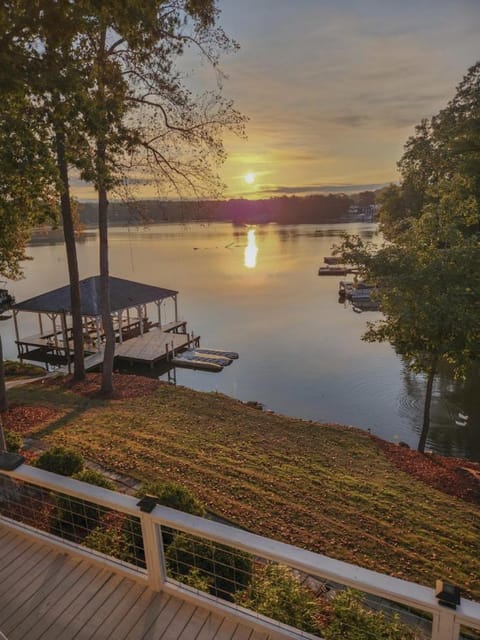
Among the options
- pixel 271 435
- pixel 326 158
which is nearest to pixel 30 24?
pixel 271 435

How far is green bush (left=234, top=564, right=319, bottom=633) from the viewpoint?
3244mm

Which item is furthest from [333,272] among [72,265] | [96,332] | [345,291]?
[72,265]

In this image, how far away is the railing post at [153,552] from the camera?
3.05 m

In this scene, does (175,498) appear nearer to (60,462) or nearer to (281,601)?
(281,601)

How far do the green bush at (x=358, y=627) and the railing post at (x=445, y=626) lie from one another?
3.44ft

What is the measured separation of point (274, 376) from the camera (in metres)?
19.1

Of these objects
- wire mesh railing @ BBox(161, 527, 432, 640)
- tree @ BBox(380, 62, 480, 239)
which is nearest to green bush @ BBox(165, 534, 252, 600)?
wire mesh railing @ BBox(161, 527, 432, 640)

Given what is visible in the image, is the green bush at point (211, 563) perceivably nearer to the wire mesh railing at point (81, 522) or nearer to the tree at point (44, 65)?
the wire mesh railing at point (81, 522)

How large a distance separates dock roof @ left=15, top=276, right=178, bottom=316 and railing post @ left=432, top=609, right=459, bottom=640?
62.0ft

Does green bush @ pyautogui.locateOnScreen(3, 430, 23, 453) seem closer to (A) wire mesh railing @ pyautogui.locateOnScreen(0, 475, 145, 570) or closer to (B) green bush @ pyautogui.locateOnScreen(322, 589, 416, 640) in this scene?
(A) wire mesh railing @ pyautogui.locateOnScreen(0, 475, 145, 570)

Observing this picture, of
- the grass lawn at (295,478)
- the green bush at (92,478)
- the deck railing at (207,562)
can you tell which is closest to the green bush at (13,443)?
the grass lawn at (295,478)

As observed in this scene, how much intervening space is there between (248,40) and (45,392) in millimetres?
11474

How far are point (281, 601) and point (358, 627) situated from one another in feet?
2.09

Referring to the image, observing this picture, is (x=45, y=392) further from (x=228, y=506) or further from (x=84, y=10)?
(x=84, y=10)
